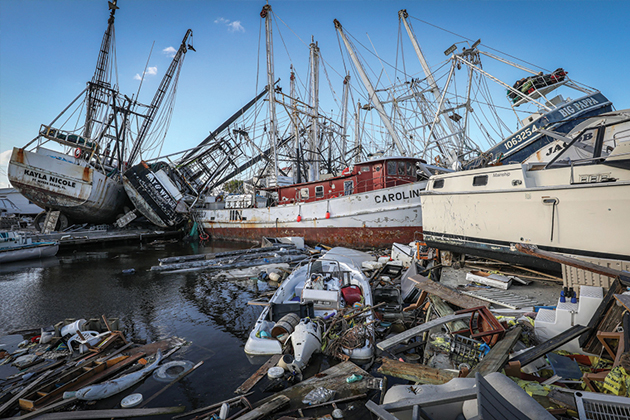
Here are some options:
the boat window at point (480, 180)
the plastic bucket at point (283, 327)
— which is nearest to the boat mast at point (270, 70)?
the boat window at point (480, 180)

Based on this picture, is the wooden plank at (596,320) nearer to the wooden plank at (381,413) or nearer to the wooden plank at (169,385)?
the wooden plank at (381,413)

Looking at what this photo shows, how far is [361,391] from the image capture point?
3.90m

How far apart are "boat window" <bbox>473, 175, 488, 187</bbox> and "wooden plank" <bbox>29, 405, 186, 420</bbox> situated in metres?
8.38

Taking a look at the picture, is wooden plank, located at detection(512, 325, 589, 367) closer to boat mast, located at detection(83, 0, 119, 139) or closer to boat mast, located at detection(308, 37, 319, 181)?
boat mast, located at detection(308, 37, 319, 181)

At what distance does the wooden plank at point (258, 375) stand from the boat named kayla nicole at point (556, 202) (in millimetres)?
6221

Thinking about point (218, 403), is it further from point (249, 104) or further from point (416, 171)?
point (249, 104)

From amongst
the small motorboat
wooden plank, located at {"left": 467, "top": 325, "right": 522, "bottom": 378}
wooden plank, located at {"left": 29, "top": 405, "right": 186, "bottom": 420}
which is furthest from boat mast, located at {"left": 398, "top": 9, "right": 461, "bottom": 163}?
the small motorboat

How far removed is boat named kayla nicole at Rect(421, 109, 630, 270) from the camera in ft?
18.2

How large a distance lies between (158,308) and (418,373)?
24.1 ft

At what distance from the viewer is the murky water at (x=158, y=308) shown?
454 cm

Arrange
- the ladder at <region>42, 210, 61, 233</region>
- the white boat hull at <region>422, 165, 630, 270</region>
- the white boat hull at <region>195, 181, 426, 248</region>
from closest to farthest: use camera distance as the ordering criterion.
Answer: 1. the white boat hull at <region>422, 165, 630, 270</region>
2. the white boat hull at <region>195, 181, 426, 248</region>
3. the ladder at <region>42, 210, 61, 233</region>

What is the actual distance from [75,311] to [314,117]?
1977 centimetres

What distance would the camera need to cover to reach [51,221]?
21.2m

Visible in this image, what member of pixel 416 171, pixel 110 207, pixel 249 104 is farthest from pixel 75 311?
pixel 249 104
